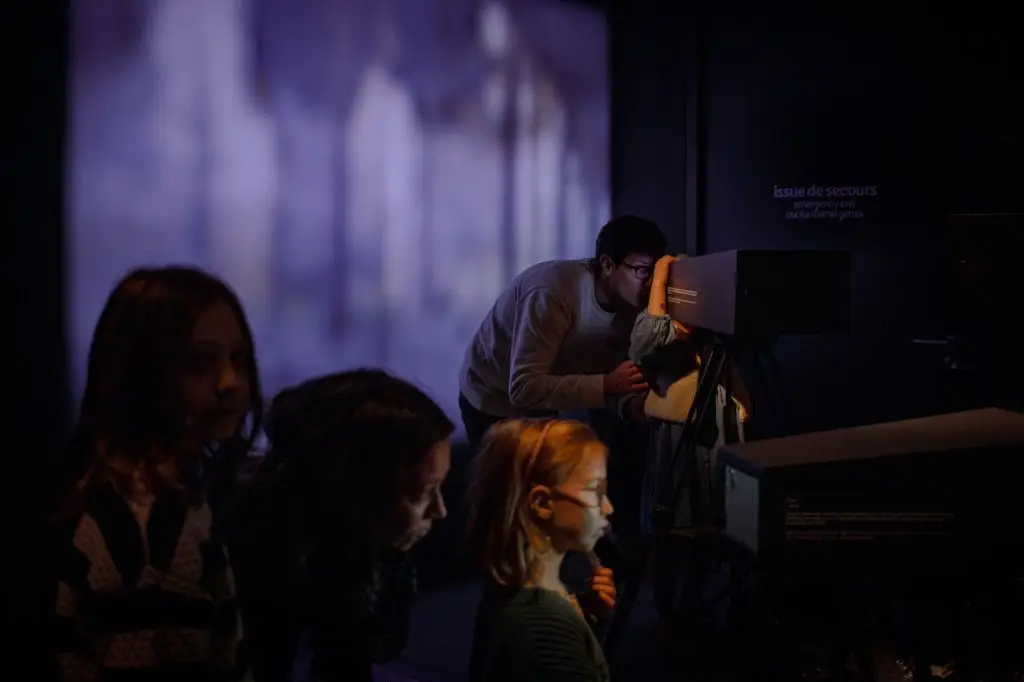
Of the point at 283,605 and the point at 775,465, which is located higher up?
the point at 775,465

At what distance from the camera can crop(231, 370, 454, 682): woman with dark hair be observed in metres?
1.49

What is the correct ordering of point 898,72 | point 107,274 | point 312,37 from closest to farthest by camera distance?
1. point 107,274
2. point 312,37
3. point 898,72

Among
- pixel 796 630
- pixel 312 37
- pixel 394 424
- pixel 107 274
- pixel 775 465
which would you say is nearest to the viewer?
pixel 775 465

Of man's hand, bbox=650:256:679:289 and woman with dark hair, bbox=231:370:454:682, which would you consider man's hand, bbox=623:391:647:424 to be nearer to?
man's hand, bbox=650:256:679:289

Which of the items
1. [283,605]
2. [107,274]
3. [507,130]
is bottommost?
[283,605]

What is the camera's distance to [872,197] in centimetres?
391

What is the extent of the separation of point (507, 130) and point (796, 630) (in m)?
2.24

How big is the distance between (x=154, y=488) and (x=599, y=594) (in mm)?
728

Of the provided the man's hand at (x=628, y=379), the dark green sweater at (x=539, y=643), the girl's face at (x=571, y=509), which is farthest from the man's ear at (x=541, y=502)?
the man's hand at (x=628, y=379)

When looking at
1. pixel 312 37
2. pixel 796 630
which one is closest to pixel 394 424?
pixel 796 630

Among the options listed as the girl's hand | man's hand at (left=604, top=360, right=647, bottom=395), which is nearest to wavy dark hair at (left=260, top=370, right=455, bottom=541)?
the girl's hand

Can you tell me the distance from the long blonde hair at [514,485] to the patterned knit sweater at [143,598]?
15.1 inches

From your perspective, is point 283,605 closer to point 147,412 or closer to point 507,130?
point 147,412

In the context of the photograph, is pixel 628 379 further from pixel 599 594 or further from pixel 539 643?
pixel 539 643
